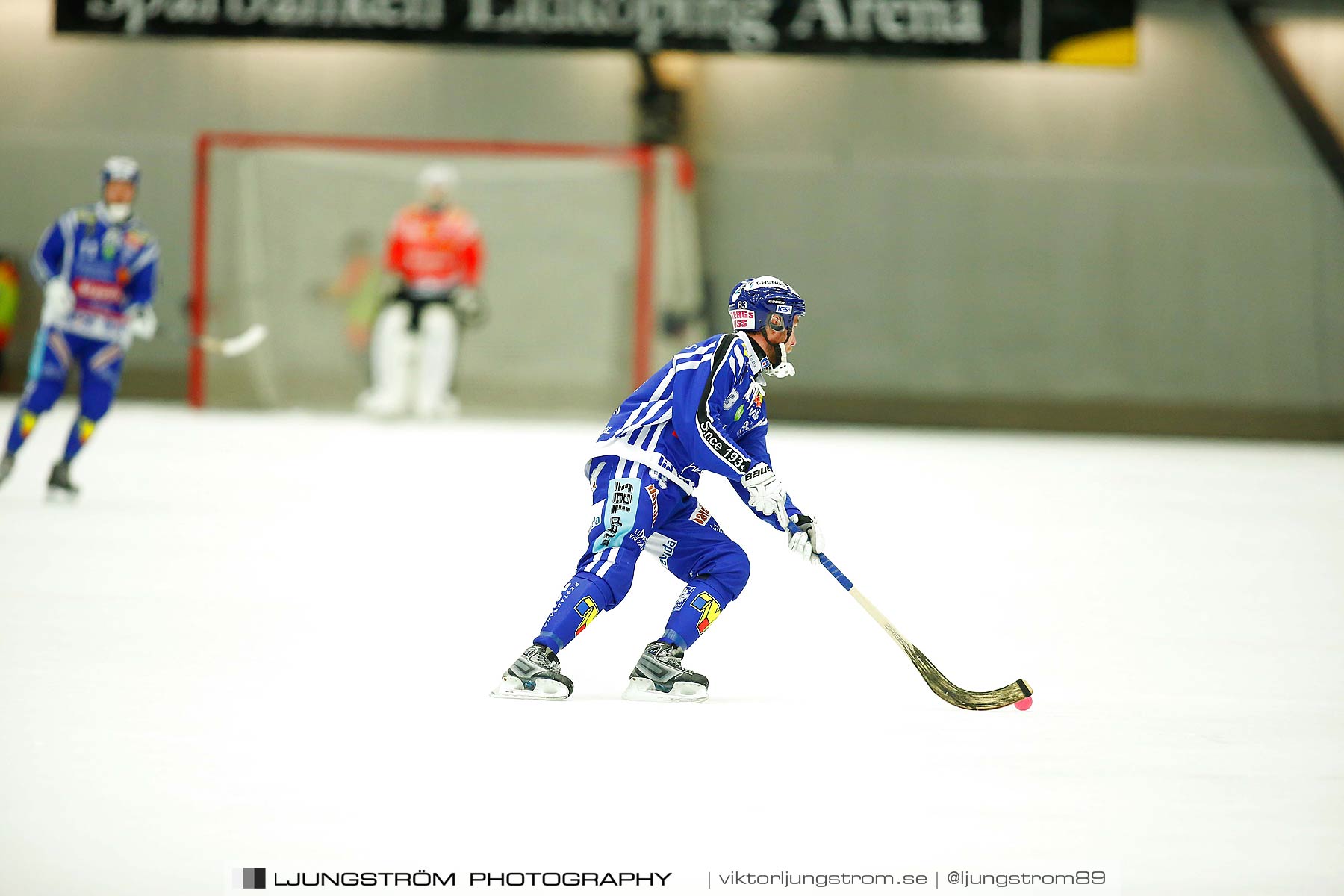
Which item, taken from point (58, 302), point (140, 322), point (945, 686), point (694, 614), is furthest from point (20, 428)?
point (945, 686)

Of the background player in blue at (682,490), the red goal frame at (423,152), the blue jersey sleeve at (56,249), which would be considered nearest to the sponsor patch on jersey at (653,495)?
the background player in blue at (682,490)

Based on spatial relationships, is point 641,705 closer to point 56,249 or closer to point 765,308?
point 765,308

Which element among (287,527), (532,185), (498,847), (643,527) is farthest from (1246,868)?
(532,185)

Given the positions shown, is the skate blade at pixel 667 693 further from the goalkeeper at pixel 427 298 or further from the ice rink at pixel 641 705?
the goalkeeper at pixel 427 298

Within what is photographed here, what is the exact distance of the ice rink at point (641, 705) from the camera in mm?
2572

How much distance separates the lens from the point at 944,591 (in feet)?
18.4

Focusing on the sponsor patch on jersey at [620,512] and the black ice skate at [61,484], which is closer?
the sponsor patch on jersey at [620,512]

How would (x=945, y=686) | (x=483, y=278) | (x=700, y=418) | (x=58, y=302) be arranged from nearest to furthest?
1. (x=700, y=418)
2. (x=945, y=686)
3. (x=58, y=302)
4. (x=483, y=278)

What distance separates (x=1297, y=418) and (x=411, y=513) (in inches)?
397

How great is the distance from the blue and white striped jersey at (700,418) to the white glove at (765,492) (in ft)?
0.08

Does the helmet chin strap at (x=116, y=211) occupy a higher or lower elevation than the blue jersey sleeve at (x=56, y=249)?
higher

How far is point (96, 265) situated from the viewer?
7.05 m

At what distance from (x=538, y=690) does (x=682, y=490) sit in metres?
0.56

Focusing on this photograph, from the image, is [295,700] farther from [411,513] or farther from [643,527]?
[411,513]
